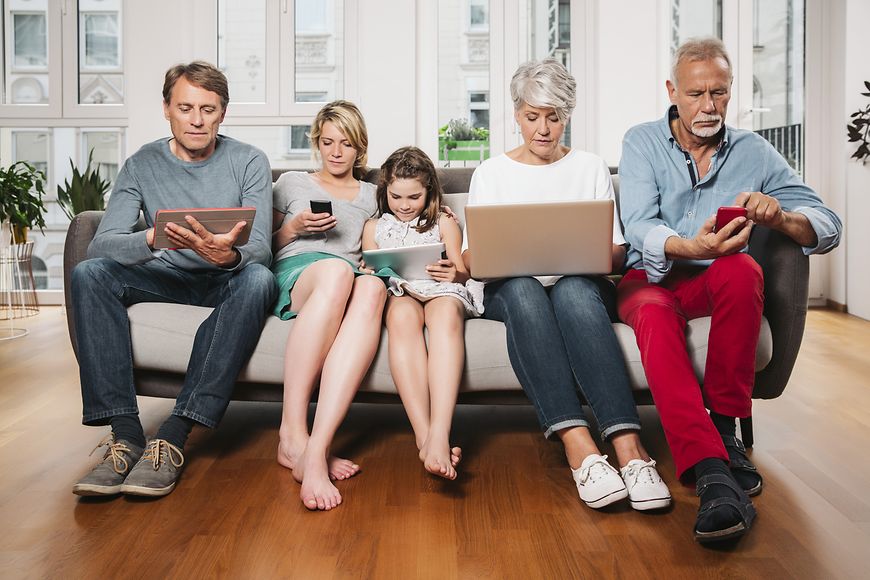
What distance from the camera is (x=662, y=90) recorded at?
4812 mm

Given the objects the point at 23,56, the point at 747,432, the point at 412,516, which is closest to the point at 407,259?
the point at 412,516

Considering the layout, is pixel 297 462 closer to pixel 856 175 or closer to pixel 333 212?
pixel 333 212

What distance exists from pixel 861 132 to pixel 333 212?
11.9 feet

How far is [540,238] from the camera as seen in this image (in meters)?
1.86

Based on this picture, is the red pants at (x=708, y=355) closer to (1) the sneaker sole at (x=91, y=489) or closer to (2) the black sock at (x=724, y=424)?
(2) the black sock at (x=724, y=424)

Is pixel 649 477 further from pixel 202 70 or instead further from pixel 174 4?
pixel 174 4

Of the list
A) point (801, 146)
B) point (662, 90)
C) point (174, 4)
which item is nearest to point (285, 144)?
point (174, 4)

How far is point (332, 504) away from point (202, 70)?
4.14 feet

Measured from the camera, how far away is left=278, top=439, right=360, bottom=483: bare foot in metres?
1.93

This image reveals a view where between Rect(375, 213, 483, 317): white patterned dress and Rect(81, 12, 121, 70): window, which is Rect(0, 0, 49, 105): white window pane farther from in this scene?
Rect(375, 213, 483, 317): white patterned dress

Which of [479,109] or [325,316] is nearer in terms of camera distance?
[325,316]

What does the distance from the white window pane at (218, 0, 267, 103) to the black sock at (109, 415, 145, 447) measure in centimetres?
333

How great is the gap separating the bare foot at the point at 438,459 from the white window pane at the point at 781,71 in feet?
13.6

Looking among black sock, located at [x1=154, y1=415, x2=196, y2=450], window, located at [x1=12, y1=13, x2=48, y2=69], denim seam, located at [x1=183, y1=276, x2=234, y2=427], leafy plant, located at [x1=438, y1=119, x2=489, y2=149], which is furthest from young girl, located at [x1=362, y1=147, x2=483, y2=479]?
window, located at [x1=12, y1=13, x2=48, y2=69]
